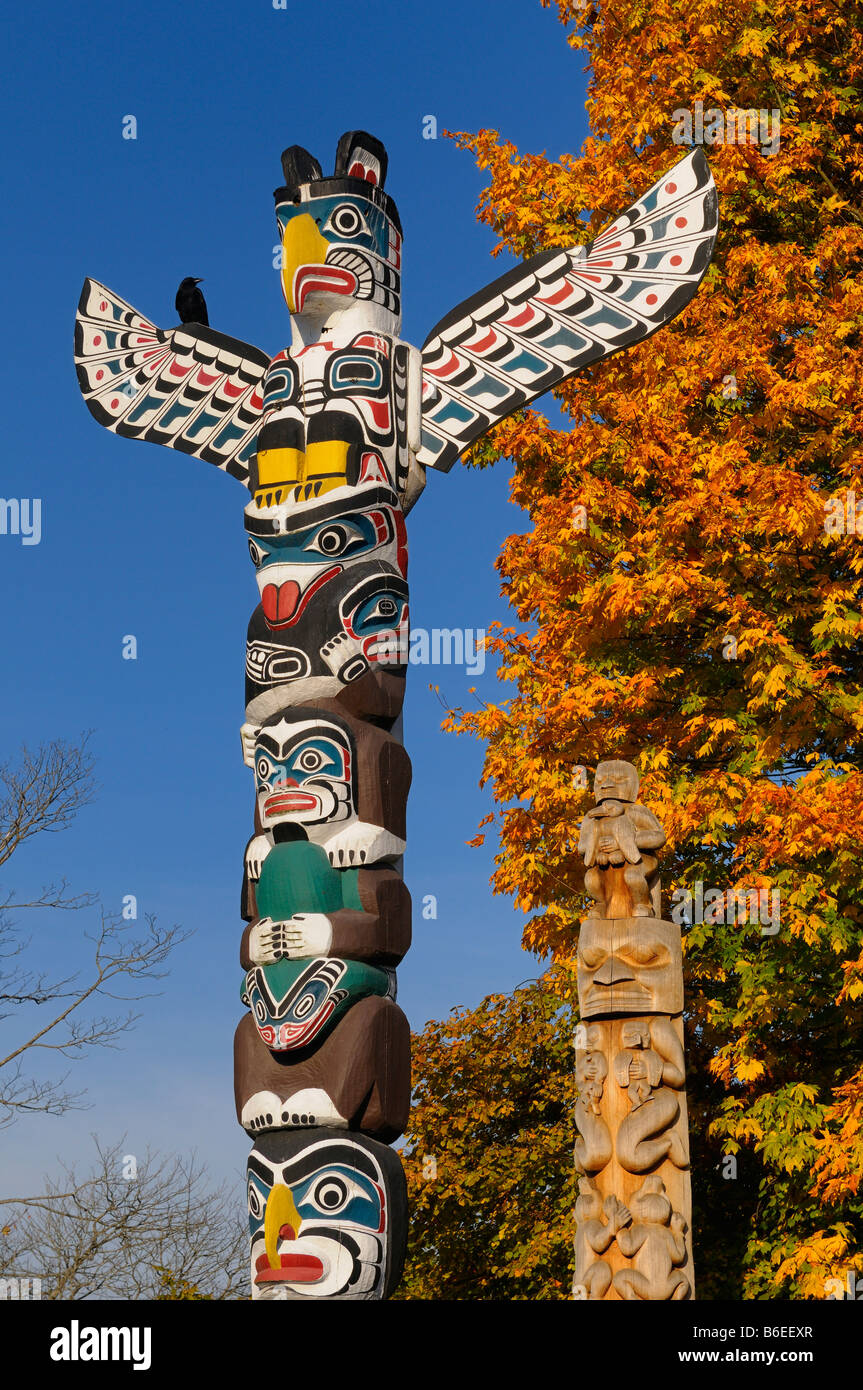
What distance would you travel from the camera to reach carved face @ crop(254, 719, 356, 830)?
8594 mm

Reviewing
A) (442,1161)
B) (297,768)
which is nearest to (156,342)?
(297,768)

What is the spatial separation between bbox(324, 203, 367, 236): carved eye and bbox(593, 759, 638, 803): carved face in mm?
3690

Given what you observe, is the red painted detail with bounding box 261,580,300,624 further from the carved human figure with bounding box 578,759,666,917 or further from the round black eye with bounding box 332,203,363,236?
the round black eye with bounding box 332,203,363,236

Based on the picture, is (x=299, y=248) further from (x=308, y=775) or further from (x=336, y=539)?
(x=308, y=775)

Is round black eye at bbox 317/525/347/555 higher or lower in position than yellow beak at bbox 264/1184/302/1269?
higher

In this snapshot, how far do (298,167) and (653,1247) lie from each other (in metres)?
6.85

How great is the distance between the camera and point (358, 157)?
10281 millimetres

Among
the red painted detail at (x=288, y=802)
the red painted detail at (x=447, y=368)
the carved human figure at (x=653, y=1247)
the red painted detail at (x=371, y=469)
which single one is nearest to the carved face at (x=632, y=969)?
the carved human figure at (x=653, y=1247)

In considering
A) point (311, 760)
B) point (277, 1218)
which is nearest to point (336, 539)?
point (311, 760)

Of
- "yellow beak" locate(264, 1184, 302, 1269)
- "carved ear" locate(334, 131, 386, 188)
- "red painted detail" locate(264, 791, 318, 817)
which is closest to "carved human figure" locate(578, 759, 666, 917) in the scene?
"red painted detail" locate(264, 791, 318, 817)

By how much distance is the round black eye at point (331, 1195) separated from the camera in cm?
782

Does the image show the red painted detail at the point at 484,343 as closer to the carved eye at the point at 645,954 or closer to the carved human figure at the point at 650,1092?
the carved eye at the point at 645,954

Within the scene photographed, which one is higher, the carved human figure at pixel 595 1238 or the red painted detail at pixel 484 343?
the red painted detail at pixel 484 343
